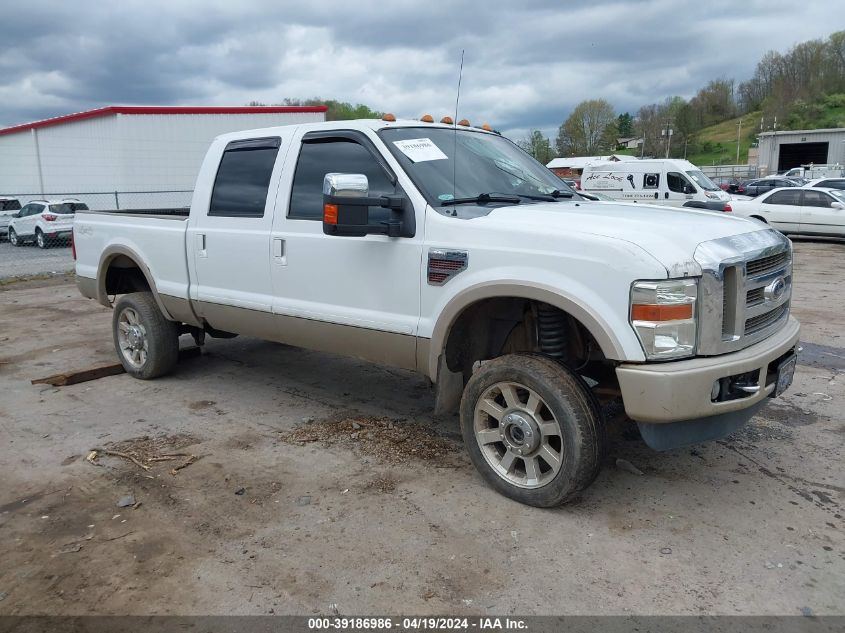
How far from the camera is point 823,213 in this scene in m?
18.2

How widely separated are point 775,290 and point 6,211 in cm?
2549

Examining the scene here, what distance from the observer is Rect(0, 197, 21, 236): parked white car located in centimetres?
2292

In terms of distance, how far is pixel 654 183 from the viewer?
21.5 meters

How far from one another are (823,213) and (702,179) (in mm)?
4081

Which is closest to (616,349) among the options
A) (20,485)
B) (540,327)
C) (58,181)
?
(540,327)

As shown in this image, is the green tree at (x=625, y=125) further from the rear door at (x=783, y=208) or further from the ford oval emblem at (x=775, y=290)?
the ford oval emblem at (x=775, y=290)

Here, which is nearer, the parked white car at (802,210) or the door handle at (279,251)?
the door handle at (279,251)

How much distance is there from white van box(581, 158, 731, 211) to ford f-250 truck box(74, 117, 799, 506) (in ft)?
54.8

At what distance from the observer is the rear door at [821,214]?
1803cm

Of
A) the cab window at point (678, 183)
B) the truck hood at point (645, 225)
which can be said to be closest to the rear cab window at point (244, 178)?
the truck hood at point (645, 225)

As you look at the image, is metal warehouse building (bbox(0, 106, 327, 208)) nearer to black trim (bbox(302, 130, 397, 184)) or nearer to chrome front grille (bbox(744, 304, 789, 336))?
black trim (bbox(302, 130, 397, 184))

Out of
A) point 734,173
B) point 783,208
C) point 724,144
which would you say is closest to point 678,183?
point 783,208

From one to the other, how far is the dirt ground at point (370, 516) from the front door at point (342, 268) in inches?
29.9

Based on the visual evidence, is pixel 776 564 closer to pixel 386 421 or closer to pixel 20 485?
pixel 386 421
